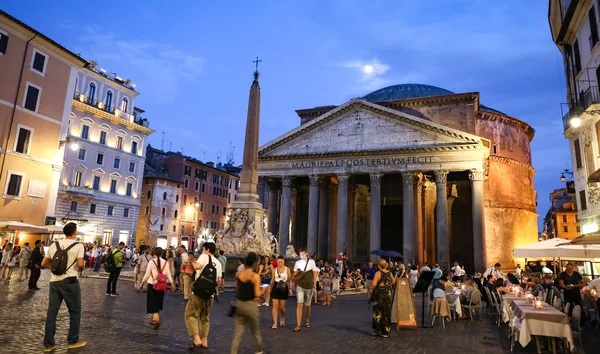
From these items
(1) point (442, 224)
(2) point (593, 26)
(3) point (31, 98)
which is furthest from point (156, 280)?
(1) point (442, 224)

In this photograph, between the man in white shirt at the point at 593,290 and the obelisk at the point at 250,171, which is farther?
the obelisk at the point at 250,171

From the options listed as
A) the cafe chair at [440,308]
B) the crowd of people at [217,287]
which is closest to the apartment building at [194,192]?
the crowd of people at [217,287]

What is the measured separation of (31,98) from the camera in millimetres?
20453

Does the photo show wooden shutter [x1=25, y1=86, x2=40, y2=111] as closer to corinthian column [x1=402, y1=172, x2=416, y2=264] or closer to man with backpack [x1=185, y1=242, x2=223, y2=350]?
man with backpack [x1=185, y1=242, x2=223, y2=350]

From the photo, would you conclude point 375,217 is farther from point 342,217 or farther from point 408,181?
point 408,181

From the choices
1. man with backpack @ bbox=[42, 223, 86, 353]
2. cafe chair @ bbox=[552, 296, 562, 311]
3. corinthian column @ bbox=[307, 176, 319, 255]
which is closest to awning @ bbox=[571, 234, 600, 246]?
cafe chair @ bbox=[552, 296, 562, 311]

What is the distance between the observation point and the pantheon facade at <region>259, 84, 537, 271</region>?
25.2 m

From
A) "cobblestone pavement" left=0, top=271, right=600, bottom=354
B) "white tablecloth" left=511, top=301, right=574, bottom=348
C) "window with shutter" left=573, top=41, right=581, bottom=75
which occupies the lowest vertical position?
"cobblestone pavement" left=0, top=271, right=600, bottom=354

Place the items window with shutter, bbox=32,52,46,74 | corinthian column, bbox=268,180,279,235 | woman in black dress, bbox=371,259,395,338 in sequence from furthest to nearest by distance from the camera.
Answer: corinthian column, bbox=268,180,279,235, window with shutter, bbox=32,52,46,74, woman in black dress, bbox=371,259,395,338

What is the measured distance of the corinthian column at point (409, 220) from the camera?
966 inches

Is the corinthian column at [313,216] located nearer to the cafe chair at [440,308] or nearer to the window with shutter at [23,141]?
the window with shutter at [23,141]

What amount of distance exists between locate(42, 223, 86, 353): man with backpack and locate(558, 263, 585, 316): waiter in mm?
9242

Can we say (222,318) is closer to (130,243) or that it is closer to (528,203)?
(130,243)

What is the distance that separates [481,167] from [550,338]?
1943 centimetres
